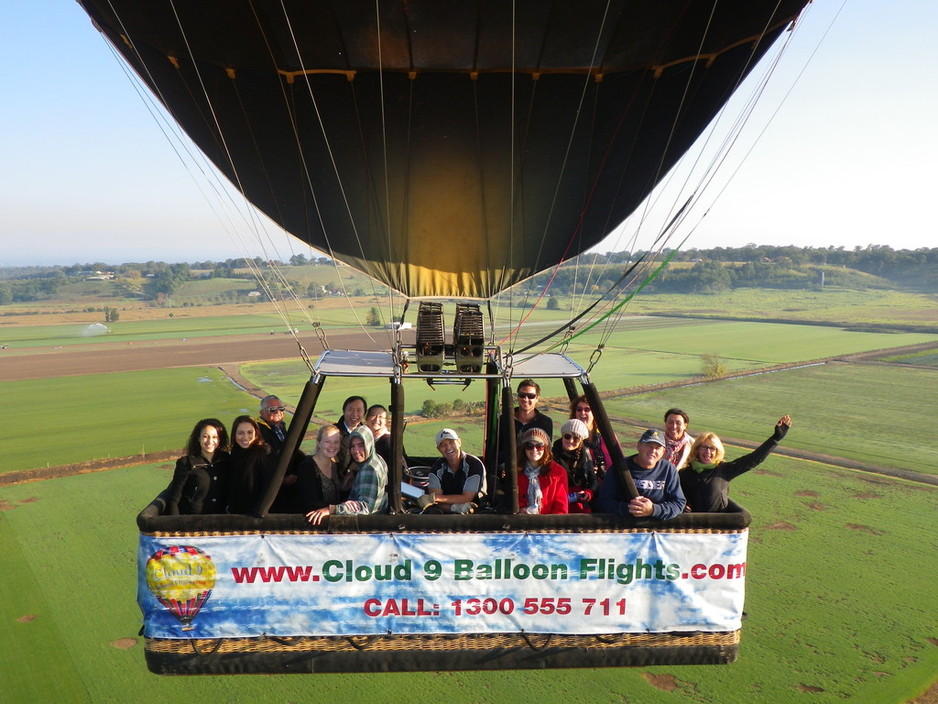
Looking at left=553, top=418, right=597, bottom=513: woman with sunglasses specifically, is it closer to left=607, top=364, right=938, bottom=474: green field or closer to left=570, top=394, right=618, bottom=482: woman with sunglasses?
left=570, top=394, right=618, bottom=482: woman with sunglasses

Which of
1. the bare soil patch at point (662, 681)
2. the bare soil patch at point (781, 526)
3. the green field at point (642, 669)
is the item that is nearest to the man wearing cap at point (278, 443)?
the green field at point (642, 669)

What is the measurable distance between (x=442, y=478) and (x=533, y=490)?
81cm

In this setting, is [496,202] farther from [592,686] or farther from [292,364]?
[292,364]

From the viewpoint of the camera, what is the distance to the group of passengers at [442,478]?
5.47 m

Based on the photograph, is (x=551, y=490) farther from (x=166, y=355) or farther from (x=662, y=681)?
(x=166, y=355)

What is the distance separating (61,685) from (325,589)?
10970 mm

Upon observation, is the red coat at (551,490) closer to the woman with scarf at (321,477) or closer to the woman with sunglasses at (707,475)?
the woman with sunglasses at (707,475)

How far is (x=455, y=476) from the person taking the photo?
6070 mm

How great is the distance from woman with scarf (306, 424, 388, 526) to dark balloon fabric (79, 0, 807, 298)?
350 cm

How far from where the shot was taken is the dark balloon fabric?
7.29 metres

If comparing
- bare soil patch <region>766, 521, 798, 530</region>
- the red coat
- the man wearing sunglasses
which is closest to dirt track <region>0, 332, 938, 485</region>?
bare soil patch <region>766, 521, 798, 530</region>

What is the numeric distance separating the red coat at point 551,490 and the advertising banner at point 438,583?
1.43 feet

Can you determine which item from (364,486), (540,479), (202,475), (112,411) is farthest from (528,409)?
(112,411)

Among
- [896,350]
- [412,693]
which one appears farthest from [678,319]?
→ [412,693]
